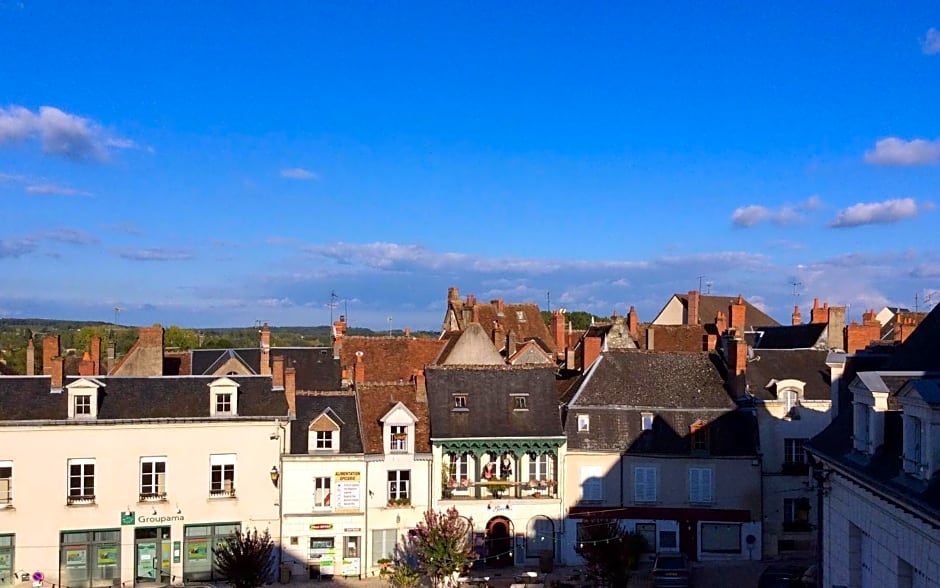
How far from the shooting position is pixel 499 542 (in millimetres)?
36156

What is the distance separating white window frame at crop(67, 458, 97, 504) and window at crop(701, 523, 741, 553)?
2237 cm

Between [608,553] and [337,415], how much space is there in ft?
→ 37.7

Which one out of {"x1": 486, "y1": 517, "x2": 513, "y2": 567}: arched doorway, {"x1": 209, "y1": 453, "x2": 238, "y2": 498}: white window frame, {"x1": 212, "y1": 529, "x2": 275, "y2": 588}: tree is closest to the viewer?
{"x1": 212, "y1": 529, "x2": 275, "y2": 588}: tree

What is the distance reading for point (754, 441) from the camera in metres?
36.7

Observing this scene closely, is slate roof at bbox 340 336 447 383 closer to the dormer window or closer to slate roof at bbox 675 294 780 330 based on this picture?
the dormer window

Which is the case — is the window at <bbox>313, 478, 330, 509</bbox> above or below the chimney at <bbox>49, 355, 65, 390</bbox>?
below

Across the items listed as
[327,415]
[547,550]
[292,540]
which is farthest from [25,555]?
[547,550]

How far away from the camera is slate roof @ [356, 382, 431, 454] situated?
36312 mm

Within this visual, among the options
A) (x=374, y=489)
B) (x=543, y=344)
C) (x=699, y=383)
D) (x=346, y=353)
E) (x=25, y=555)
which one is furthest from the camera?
(x=543, y=344)

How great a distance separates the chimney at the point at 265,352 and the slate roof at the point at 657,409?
13147 millimetres

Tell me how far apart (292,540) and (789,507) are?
18738 mm

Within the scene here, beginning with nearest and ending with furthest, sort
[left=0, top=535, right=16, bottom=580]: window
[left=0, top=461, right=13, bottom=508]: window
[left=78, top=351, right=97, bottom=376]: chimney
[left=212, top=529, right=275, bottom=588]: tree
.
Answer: [left=212, top=529, right=275, bottom=588]: tree
[left=0, top=535, right=16, bottom=580]: window
[left=0, top=461, right=13, bottom=508]: window
[left=78, top=351, right=97, bottom=376]: chimney

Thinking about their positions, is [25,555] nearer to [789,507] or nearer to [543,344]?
[789,507]

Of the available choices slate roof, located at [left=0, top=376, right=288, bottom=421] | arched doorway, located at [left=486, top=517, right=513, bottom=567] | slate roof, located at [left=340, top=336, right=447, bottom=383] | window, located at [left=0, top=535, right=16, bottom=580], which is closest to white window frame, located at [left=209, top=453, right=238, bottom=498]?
slate roof, located at [left=0, top=376, right=288, bottom=421]
